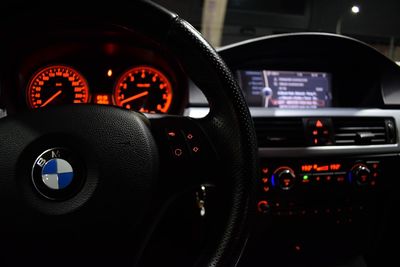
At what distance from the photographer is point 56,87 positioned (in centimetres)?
145

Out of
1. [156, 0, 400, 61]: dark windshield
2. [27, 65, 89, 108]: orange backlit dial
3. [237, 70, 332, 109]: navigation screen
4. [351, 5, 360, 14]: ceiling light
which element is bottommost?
[27, 65, 89, 108]: orange backlit dial

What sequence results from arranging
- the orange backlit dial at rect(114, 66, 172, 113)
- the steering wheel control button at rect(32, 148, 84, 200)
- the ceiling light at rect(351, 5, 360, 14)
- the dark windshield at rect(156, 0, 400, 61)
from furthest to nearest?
1. the ceiling light at rect(351, 5, 360, 14)
2. the dark windshield at rect(156, 0, 400, 61)
3. the orange backlit dial at rect(114, 66, 172, 113)
4. the steering wheel control button at rect(32, 148, 84, 200)

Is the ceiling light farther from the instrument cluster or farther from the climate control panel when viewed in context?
the instrument cluster

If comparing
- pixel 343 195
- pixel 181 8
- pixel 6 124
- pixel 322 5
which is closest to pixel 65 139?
pixel 6 124

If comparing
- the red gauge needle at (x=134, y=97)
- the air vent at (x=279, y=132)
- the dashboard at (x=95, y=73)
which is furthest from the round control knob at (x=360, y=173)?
the red gauge needle at (x=134, y=97)

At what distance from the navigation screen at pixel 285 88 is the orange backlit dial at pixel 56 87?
0.57 m

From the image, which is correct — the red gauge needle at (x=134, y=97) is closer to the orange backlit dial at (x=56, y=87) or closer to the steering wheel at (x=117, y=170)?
the orange backlit dial at (x=56, y=87)

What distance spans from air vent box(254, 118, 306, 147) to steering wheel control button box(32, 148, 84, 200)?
744mm

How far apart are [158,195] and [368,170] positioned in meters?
0.94

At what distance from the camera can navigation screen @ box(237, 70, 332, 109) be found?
61.5 inches

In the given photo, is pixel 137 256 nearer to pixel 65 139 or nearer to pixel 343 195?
pixel 65 139

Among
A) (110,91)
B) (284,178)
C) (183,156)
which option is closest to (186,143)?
(183,156)

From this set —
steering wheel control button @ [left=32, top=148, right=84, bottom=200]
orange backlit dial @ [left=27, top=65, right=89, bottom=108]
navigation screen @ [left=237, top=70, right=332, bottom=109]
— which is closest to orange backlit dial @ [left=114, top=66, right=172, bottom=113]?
orange backlit dial @ [left=27, top=65, right=89, bottom=108]

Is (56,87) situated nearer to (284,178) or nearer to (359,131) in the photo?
(284,178)
